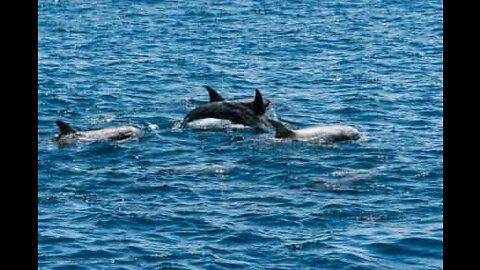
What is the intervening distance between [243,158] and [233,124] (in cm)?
399

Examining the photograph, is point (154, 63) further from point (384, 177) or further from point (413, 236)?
point (413, 236)

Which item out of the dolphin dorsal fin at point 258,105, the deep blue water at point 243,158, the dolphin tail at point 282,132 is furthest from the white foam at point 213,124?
the dolphin tail at point 282,132

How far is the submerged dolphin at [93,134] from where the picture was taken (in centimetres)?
2309

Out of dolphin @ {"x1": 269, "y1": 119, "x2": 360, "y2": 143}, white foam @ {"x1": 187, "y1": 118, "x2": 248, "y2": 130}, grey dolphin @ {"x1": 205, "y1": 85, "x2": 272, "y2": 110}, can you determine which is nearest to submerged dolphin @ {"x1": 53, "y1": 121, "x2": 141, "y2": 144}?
white foam @ {"x1": 187, "y1": 118, "x2": 248, "y2": 130}

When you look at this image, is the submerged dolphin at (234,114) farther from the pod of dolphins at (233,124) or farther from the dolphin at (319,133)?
the dolphin at (319,133)

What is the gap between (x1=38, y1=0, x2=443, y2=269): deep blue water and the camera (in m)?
14.2

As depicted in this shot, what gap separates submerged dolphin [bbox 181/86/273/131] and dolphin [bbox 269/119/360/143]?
3.77 ft

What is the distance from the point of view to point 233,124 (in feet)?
81.1

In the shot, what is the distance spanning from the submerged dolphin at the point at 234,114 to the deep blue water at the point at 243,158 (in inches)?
31.0

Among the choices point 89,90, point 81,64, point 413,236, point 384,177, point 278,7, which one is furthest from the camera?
point 278,7
